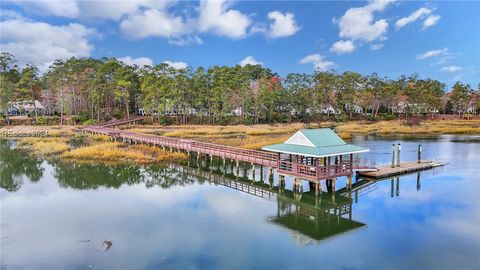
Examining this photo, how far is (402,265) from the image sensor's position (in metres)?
13.8

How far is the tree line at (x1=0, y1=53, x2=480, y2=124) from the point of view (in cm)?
7331

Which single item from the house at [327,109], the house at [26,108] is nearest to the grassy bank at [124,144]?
the house at [26,108]

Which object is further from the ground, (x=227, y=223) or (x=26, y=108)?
(x=26, y=108)

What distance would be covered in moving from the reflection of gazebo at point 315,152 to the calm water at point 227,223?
5.16ft

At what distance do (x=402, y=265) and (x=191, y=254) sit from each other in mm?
8024

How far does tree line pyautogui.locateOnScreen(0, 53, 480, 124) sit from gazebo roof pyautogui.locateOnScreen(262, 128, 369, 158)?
49.8 metres

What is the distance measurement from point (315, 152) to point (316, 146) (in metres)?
0.96

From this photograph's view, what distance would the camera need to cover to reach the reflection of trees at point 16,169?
2780 centimetres

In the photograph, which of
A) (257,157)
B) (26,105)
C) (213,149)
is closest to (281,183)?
(257,157)

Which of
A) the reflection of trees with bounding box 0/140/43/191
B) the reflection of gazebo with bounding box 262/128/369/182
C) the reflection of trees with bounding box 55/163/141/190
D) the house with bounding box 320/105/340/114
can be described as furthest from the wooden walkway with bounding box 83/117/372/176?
the house with bounding box 320/105/340/114

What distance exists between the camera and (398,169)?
2941 centimetres

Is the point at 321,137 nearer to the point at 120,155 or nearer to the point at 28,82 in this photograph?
the point at 120,155

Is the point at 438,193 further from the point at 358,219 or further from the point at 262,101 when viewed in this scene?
the point at 262,101

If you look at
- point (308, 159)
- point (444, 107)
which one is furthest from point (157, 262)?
point (444, 107)
